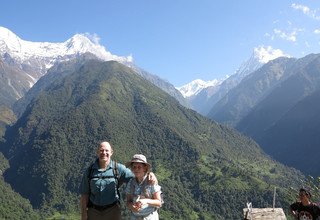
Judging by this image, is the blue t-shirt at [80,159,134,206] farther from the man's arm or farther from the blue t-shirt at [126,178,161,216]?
the blue t-shirt at [126,178,161,216]

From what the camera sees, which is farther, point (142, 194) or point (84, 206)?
point (84, 206)

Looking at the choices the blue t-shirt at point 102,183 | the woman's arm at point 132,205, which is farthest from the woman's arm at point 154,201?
the blue t-shirt at point 102,183

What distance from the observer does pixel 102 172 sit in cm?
1225

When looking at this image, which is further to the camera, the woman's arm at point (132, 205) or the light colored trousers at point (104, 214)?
the light colored trousers at point (104, 214)

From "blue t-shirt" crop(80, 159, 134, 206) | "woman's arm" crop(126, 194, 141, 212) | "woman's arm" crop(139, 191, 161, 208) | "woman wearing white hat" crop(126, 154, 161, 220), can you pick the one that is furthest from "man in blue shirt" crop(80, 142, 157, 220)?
"woman's arm" crop(139, 191, 161, 208)

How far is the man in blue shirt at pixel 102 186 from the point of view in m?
12.2

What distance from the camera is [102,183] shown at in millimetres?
12148

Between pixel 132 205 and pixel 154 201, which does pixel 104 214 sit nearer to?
pixel 132 205

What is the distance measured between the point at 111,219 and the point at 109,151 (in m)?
2.05

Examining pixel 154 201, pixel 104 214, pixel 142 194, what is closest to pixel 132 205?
pixel 142 194

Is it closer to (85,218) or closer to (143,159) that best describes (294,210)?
(143,159)

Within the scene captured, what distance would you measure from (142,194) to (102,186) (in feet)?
4.31

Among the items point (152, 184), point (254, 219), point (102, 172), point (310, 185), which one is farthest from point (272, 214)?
point (102, 172)

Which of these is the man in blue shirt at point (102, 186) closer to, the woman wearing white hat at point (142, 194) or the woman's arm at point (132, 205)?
the woman wearing white hat at point (142, 194)
